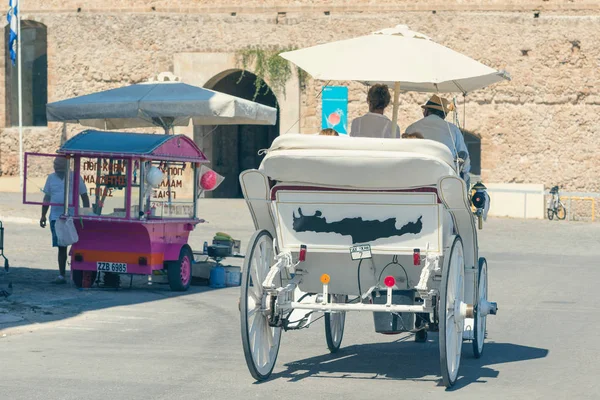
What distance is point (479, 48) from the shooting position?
2881 cm

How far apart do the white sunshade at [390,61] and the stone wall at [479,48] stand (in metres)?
20.2

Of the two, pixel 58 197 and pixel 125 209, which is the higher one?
pixel 58 197

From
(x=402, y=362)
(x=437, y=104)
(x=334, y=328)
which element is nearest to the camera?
(x=402, y=362)

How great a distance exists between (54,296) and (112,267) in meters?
0.79

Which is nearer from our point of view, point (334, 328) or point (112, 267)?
point (334, 328)

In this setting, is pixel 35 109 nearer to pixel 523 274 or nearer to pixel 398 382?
pixel 523 274

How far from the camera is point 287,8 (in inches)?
1208

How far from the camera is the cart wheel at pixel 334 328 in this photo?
9.03 meters

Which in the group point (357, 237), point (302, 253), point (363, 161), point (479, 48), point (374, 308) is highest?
point (479, 48)

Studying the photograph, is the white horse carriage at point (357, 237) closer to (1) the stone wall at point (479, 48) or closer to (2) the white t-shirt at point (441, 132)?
(2) the white t-shirt at point (441, 132)

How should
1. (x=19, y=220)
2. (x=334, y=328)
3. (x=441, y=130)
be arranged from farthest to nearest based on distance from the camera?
(x=19, y=220) → (x=441, y=130) → (x=334, y=328)

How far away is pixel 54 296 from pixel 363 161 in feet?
19.4

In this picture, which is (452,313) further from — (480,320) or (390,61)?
(390,61)

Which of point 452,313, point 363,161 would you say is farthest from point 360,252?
point 452,313
